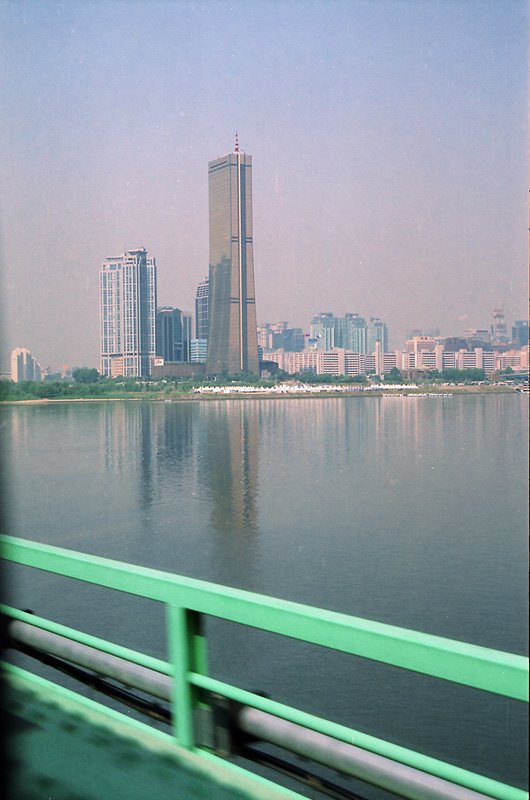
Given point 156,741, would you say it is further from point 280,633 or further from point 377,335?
point 377,335

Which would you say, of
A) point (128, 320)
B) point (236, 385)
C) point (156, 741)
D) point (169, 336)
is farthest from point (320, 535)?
point (156, 741)

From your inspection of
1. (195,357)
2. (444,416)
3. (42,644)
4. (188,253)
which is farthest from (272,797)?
(444,416)

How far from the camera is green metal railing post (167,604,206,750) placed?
3.30 feet

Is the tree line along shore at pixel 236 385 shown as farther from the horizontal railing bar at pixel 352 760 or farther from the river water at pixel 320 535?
the horizontal railing bar at pixel 352 760

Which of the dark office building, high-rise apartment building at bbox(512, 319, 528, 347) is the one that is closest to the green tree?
the dark office building

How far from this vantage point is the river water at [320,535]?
40.9ft

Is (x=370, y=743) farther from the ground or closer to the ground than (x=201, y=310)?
closer to the ground

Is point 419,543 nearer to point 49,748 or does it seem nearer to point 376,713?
point 376,713

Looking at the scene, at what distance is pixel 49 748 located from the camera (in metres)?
1.13

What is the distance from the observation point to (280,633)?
813 millimetres

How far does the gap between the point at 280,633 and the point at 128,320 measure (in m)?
25.2

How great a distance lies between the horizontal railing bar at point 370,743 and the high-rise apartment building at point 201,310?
90.5ft

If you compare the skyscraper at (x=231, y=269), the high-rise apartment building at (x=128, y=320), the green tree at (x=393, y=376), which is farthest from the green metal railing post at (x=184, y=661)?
the skyscraper at (x=231, y=269)

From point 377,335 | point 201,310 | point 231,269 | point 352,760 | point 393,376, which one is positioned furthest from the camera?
point 201,310
